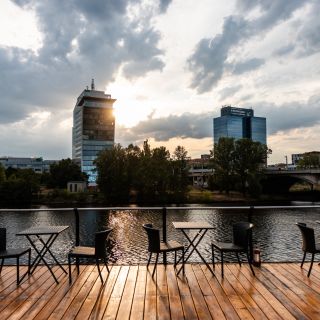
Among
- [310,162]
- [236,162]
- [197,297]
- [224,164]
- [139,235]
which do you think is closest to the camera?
[197,297]

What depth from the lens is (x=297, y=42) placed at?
33.8 ft

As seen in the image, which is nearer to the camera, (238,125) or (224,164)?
(224,164)

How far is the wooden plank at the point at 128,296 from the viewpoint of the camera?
3.76 meters

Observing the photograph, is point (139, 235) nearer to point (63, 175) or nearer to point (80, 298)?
point (80, 298)

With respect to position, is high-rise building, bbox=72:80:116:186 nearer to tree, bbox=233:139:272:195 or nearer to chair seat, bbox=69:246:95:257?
tree, bbox=233:139:272:195

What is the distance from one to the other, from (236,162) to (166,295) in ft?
189

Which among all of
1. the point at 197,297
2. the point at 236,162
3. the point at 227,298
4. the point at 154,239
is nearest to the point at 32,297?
the point at 154,239

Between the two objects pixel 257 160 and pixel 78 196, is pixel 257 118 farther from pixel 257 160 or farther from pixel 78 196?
pixel 78 196

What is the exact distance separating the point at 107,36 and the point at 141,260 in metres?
10.6

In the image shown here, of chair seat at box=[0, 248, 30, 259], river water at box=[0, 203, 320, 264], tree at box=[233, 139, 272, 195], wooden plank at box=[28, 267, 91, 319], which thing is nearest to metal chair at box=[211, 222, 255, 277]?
wooden plank at box=[28, 267, 91, 319]

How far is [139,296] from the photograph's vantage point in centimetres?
434

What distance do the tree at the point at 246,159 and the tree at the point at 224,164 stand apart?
3.03 feet

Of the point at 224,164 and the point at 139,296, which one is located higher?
the point at 224,164

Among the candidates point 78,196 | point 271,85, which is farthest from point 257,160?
point 271,85
